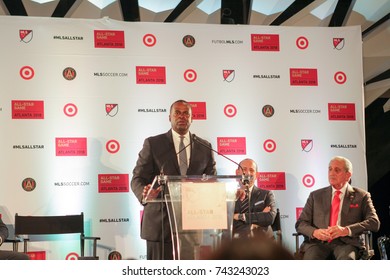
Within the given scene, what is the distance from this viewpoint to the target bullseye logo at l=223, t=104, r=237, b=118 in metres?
6.61

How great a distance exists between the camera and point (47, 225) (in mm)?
5848

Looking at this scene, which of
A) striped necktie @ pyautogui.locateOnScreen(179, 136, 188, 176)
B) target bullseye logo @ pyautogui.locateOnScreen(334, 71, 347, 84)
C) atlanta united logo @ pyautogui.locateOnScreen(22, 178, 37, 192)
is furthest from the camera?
target bullseye logo @ pyautogui.locateOnScreen(334, 71, 347, 84)

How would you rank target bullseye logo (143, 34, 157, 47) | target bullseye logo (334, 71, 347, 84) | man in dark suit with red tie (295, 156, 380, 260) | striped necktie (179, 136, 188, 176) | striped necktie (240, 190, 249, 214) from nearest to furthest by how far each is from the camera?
1. man in dark suit with red tie (295, 156, 380, 260)
2. striped necktie (179, 136, 188, 176)
3. striped necktie (240, 190, 249, 214)
4. target bullseye logo (143, 34, 157, 47)
5. target bullseye logo (334, 71, 347, 84)

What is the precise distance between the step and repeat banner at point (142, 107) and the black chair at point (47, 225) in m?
0.29

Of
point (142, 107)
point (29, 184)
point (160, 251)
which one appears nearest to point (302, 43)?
point (142, 107)

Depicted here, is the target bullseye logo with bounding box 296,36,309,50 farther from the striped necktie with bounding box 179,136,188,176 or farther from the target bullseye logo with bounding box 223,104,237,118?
the striped necktie with bounding box 179,136,188,176

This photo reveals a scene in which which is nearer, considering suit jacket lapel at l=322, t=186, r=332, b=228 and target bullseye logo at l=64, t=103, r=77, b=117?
suit jacket lapel at l=322, t=186, r=332, b=228

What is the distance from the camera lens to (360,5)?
727cm

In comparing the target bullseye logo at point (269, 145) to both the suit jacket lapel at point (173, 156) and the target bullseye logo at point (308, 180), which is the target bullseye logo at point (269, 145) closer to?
the target bullseye logo at point (308, 180)

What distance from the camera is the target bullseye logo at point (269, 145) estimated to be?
6.62m

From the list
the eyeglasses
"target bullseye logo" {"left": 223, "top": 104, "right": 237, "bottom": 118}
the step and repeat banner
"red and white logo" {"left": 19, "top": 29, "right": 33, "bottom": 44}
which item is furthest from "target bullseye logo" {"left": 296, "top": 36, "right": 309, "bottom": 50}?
"red and white logo" {"left": 19, "top": 29, "right": 33, "bottom": 44}

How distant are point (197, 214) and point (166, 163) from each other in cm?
128

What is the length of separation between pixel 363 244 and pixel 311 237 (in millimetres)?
425
